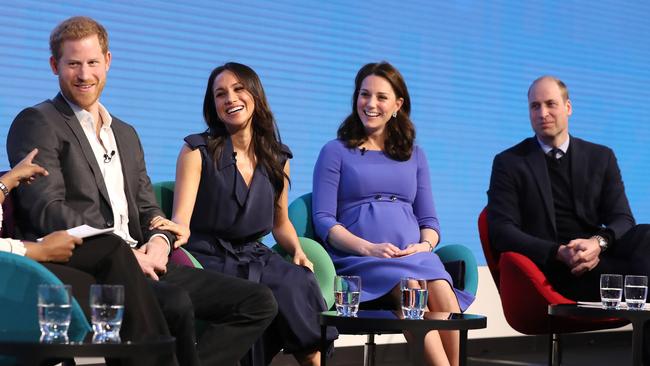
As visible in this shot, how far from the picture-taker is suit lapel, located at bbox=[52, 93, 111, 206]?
3.19 meters

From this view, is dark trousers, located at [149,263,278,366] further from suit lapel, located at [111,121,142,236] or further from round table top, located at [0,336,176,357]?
round table top, located at [0,336,176,357]

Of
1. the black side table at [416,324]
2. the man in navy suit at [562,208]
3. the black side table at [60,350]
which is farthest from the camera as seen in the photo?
the man in navy suit at [562,208]

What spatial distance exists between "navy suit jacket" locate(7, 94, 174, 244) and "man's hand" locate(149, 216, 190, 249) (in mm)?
41

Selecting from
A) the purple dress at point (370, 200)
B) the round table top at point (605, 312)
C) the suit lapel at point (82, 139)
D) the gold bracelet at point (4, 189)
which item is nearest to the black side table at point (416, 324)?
the round table top at point (605, 312)

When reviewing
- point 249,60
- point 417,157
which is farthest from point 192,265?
point 249,60

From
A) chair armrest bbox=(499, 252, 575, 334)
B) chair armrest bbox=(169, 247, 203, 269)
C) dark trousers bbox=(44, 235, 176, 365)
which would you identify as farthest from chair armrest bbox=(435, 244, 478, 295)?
dark trousers bbox=(44, 235, 176, 365)

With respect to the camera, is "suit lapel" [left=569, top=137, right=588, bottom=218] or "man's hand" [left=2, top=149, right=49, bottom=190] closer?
"man's hand" [left=2, top=149, right=49, bottom=190]

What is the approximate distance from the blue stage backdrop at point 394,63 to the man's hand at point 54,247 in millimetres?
1660

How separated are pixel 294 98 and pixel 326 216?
1.17 m

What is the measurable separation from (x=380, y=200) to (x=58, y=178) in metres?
1.64

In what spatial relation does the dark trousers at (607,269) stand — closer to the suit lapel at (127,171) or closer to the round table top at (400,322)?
the round table top at (400,322)

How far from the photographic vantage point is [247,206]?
3.79 meters

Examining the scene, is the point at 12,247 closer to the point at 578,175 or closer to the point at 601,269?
the point at 601,269

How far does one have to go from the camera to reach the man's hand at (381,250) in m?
4.05
